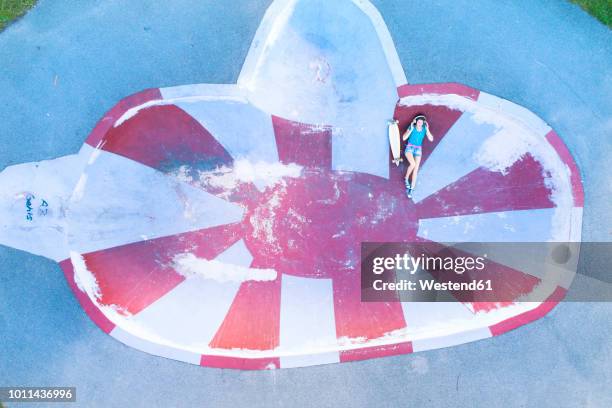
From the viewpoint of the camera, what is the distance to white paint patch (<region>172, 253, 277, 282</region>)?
5605 mm

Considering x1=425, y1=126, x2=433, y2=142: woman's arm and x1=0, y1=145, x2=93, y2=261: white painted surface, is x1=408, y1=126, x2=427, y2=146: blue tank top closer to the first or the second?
x1=425, y1=126, x2=433, y2=142: woman's arm

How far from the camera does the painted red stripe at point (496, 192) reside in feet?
18.5

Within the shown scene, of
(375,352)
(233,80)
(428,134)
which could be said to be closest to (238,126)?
(233,80)

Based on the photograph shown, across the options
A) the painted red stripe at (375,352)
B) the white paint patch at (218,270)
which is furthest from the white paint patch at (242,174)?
the painted red stripe at (375,352)

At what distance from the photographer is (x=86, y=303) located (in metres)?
5.46

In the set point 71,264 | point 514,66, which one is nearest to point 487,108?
point 514,66

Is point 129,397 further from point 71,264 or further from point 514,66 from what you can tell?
point 514,66

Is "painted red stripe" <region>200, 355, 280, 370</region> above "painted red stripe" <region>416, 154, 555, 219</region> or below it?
below

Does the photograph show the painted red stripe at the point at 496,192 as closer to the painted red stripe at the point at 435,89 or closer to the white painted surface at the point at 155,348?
the painted red stripe at the point at 435,89

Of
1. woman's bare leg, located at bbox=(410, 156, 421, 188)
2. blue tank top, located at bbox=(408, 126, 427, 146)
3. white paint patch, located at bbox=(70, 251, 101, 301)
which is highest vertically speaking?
blue tank top, located at bbox=(408, 126, 427, 146)

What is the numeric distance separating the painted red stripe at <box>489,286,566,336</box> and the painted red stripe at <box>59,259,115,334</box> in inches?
192

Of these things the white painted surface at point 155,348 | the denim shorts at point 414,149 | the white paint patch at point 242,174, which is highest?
the denim shorts at point 414,149

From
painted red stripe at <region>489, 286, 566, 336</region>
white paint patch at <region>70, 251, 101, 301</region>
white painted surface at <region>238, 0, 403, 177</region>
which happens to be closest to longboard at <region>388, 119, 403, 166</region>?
white painted surface at <region>238, 0, 403, 177</region>

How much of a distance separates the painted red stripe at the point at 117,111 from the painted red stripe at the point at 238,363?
3.07 meters
